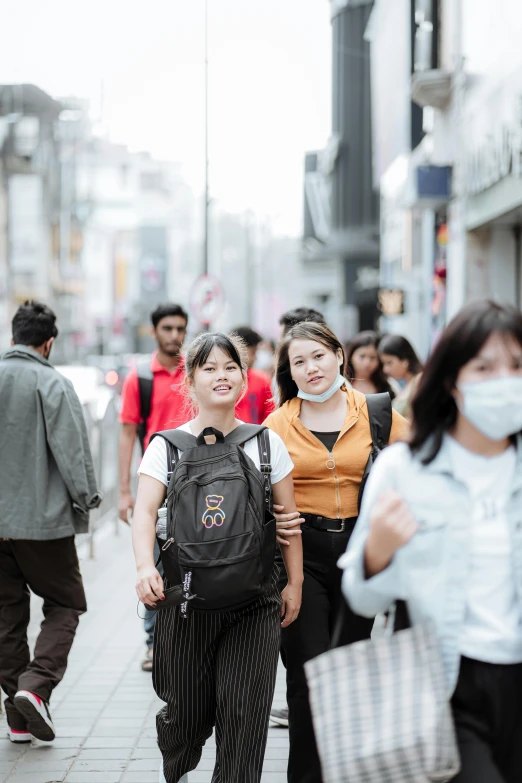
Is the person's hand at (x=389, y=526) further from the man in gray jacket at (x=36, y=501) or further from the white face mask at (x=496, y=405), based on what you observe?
the man in gray jacket at (x=36, y=501)

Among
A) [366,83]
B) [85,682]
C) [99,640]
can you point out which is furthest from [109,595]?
[366,83]

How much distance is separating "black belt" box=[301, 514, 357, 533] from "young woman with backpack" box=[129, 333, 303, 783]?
0.23m

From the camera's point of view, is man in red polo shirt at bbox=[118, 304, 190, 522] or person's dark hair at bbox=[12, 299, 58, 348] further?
man in red polo shirt at bbox=[118, 304, 190, 522]

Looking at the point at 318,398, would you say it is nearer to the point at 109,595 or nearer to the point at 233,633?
the point at 233,633

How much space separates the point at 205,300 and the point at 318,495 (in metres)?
13.9

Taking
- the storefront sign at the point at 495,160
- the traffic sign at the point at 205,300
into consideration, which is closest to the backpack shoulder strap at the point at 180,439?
the storefront sign at the point at 495,160

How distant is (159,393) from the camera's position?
259 inches

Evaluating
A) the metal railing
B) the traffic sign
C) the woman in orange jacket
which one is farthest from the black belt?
the traffic sign

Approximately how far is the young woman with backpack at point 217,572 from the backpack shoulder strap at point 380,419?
0.56 metres

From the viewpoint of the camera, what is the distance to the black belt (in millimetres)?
4148

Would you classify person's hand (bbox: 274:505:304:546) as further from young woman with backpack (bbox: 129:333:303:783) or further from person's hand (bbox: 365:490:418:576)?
person's hand (bbox: 365:490:418:576)

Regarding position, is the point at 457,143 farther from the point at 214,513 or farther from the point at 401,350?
the point at 214,513

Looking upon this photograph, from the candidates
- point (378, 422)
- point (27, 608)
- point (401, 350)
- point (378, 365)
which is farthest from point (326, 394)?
point (401, 350)

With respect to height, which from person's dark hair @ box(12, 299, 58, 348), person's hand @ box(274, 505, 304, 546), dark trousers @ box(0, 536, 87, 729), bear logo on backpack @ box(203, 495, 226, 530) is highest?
person's dark hair @ box(12, 299, 58, 348)
